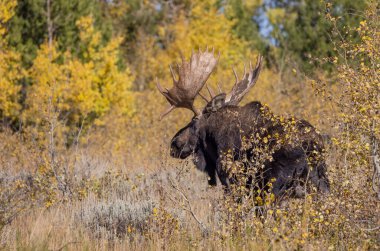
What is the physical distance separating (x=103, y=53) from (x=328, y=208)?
48.3ft

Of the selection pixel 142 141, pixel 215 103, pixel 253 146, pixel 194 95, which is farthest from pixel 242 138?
pixel 142 141

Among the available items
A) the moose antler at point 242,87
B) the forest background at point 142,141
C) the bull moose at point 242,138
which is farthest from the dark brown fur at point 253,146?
the moose antler at point 242,87

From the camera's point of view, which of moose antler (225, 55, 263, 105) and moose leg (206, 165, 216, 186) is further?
moose antler (225, 55, 263, 105)

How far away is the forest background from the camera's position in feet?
19.2

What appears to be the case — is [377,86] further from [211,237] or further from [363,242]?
[211,237]

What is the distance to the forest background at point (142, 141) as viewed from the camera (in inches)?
231

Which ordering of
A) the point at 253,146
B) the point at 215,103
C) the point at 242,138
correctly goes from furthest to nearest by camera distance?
1. the point at 215,103
2. the point at 253,146
3. the point at 242,138

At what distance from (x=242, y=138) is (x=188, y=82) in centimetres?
281

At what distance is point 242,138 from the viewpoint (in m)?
6.78

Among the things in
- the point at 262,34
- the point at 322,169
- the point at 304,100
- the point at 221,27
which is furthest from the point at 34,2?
the point at 262,34

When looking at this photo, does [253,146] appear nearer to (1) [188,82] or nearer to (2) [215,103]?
(2) [215,103]

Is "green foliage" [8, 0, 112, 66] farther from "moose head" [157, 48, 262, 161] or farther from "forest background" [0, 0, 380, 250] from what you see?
"moose head" [157, 48, 262, 161]

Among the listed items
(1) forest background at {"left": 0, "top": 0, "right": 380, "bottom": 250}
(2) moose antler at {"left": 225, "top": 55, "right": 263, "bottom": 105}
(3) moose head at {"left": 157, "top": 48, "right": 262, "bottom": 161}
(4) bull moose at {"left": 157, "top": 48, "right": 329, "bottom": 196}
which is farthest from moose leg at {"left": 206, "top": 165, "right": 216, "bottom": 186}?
(2) moose antler at {"left": 225, "top": 55, "right": 263, "bottom": 105}

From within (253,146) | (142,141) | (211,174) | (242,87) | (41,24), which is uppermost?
(41,24)
